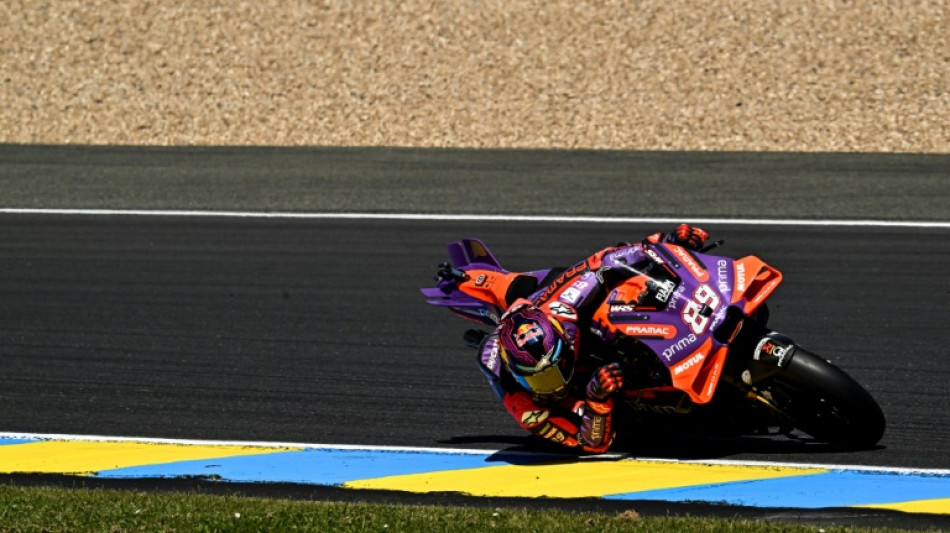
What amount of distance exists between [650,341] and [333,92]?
1271 cm

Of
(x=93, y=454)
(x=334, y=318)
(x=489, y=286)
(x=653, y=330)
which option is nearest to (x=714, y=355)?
(x=653, y=330)

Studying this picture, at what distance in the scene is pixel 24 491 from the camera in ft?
25.9

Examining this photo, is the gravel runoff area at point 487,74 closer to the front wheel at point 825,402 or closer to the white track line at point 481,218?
the white track line at point 481,218

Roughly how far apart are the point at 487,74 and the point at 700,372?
41.3 feet

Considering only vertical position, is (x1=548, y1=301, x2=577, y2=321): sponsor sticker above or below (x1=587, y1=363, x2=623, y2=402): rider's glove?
above

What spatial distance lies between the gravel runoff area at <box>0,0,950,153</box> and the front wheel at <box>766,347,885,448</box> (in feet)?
32.2

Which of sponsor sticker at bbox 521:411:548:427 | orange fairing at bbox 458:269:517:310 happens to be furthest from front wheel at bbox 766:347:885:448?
Answer: orange fairing at bbox 458:269:517:310

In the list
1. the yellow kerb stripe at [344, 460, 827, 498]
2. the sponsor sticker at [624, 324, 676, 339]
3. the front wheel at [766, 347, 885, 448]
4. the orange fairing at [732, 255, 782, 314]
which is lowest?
the yellow kerb stripe at [344, 460, 827, 498]

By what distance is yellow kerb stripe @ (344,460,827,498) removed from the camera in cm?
802

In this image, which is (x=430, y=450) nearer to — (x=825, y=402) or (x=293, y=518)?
(x=293, y=518)

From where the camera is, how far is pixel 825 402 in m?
8.14

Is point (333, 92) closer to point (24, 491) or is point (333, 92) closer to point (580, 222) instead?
point (580, 222)

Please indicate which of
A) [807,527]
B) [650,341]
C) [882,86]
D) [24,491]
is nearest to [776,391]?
[650,341]

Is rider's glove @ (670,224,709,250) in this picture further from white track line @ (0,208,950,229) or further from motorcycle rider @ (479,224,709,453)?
white track line @ (0,208,950,229)
